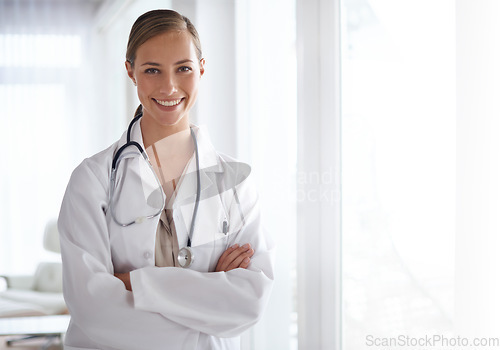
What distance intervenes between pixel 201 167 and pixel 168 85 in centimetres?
22

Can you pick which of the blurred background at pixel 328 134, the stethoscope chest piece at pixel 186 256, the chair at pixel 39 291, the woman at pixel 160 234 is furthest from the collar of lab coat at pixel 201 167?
the chair at pixel 39 291

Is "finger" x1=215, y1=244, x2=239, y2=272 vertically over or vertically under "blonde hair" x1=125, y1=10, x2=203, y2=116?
under

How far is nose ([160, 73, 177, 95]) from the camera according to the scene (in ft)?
3.59

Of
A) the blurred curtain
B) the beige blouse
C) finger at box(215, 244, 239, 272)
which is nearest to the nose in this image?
the beige blouse

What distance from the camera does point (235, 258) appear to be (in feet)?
3.80

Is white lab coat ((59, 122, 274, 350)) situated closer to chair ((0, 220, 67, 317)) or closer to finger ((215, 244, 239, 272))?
finger ((215, 244, 239, 272))

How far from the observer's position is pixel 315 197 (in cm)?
171

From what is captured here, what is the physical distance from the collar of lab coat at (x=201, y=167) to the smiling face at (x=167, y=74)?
0.09 m

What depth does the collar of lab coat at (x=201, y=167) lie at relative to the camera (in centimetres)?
118

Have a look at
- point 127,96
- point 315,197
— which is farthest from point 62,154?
point 315,197
